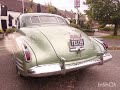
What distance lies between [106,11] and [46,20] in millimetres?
17825

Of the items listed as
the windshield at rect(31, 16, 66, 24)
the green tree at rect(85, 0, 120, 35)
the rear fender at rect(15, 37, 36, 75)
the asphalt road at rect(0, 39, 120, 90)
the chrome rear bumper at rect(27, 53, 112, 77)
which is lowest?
the asphalt road at rect(0, 39, 120, 90)

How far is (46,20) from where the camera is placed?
20.6 feet

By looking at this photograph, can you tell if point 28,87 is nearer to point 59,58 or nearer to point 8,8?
point 59,58

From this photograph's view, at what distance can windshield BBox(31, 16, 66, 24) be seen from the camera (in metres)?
6.17

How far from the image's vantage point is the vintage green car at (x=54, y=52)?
4.29 metres

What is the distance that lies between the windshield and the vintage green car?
786 millimetres

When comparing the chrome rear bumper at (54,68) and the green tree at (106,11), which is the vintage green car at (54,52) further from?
the green tree at (106,11)

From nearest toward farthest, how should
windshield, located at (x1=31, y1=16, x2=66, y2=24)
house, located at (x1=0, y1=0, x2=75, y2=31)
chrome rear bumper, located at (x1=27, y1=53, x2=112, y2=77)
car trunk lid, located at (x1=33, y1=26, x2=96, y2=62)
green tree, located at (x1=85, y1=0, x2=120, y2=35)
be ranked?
chrome rear bumper, located at (x1=27, y1=53, x2=112, y2=77), car trunk lid, located at (x1=33, y1=26, x2=96, y2=62), windshield, located at (x1=31, y1=16, x2=66, y2=24), green tree, located at (x1=85, y1=0, x2=120, y2=35), house, located at (x1=0, y1=0, x2=75, y2=31)

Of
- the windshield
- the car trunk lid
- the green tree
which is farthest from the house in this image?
the car trunk lid

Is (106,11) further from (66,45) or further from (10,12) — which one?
(66,45)

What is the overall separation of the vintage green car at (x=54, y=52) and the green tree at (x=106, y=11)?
18232 mm

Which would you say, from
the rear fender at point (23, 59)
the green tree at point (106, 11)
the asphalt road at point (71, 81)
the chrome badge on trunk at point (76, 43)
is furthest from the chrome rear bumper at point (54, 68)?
the green tree at point (106, 11)

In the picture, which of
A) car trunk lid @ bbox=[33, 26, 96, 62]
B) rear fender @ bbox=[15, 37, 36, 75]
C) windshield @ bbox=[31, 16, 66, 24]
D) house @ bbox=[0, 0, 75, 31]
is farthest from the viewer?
house @ bbox=[0, 0, 75, 31]

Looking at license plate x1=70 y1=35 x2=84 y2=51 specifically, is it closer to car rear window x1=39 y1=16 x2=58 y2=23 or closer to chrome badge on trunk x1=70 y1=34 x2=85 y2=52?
chrome badge on trunk x1=70 y1=34 x2=85 y2=52
